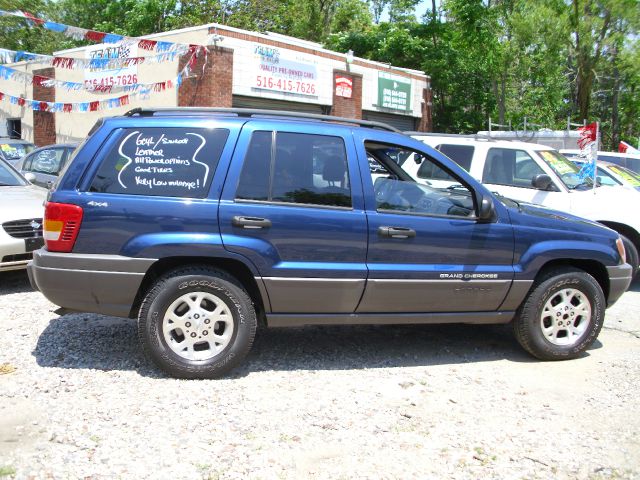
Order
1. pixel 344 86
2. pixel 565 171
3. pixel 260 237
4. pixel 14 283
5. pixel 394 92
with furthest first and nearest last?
pixel 394 92
pixel 344 86
pixel 565 171
pixel 14 283
pixel 260 237

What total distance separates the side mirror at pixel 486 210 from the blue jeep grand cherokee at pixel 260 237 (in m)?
0.01

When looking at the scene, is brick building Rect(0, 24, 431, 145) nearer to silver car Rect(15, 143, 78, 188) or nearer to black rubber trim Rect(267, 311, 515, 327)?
silver car Rect(15, 143, 78, 188)

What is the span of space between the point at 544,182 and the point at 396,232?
3.66 meters

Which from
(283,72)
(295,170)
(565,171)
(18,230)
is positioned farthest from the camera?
(283,72)

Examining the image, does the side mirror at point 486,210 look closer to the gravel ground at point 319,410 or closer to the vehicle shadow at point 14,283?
the gravel ground at point 319,410

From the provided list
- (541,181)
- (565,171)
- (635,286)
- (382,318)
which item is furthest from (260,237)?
(635,286)

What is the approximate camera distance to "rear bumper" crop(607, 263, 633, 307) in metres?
5.23

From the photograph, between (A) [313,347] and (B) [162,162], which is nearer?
(B) [162,162]

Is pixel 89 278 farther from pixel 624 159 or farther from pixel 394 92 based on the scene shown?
pixel 394 92

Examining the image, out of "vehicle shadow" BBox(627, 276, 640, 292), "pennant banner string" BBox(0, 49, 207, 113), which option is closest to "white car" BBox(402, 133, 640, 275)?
"vehicle shadow" BBox(627, 276, 640, 292)

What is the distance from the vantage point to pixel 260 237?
4391 mm

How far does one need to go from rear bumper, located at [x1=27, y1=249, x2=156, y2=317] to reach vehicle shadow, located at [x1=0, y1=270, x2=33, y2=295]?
9.76ft

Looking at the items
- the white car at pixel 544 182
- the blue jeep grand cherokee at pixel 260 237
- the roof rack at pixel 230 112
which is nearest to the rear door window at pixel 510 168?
the white car at pixel 544 182

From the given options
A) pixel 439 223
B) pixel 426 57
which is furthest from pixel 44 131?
pixel 439 223
